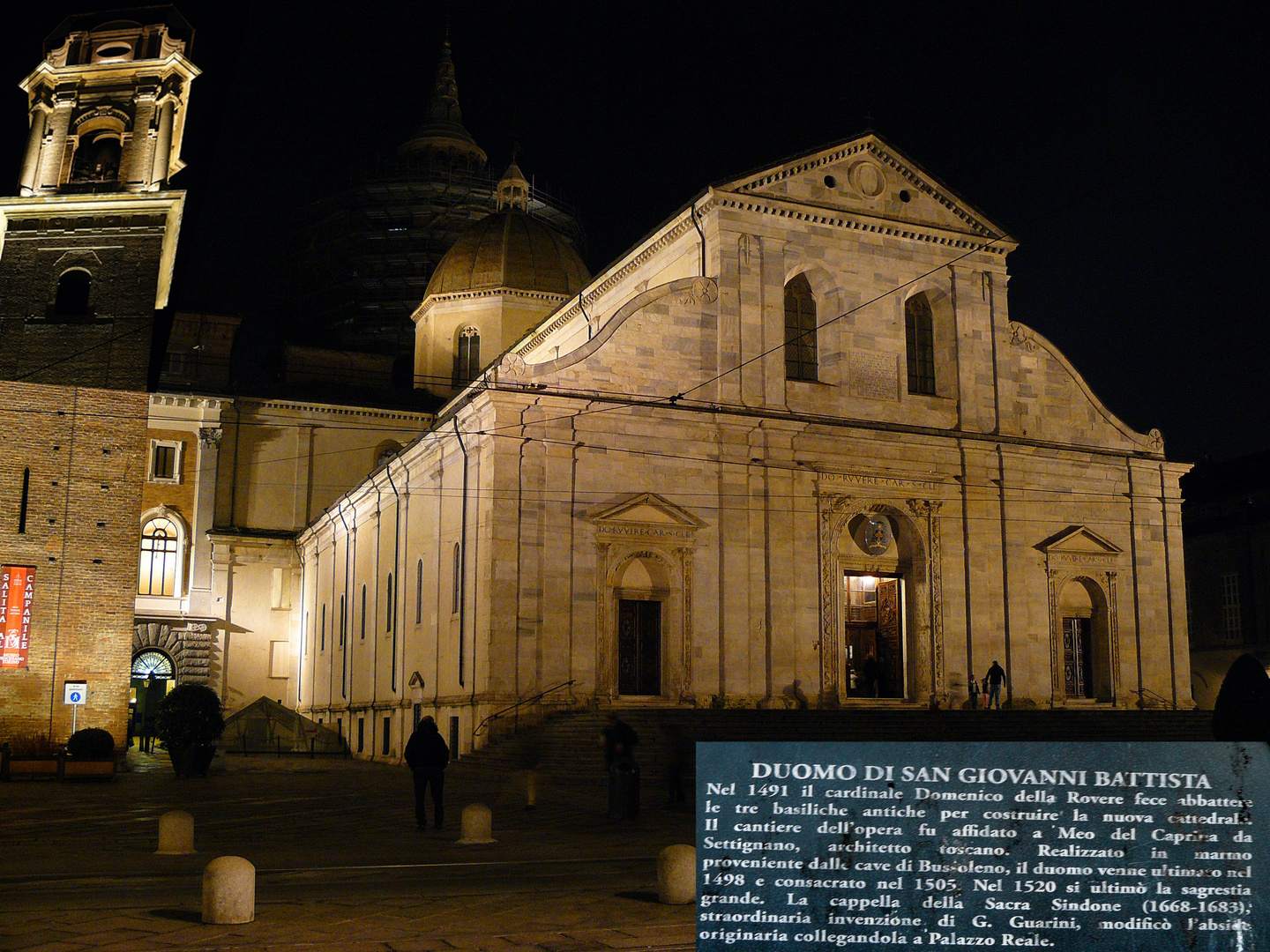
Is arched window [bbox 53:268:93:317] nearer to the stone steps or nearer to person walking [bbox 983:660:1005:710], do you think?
the stone steps

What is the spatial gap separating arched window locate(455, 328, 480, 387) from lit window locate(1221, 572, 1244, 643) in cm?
2982

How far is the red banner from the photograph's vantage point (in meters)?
30.4

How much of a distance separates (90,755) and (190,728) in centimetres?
228

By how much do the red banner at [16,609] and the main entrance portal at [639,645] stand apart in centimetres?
1378

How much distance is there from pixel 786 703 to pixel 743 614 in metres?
2.37

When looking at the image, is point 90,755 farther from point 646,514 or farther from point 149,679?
point 149,679

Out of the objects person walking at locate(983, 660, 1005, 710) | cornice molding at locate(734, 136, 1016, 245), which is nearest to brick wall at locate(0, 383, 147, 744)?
cornice molding at locate(734, 136, 1016, 245)

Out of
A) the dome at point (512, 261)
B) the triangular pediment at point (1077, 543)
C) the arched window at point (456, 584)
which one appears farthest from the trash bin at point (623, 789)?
the dome at point (512, 261)

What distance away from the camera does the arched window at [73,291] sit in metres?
34.9

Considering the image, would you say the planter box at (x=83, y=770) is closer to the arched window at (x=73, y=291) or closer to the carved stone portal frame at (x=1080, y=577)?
the arched window at (x=73, y=291)

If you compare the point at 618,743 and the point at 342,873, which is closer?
the point at 342,873

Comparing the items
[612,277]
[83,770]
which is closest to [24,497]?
[83,770]

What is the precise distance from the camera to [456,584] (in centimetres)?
3312

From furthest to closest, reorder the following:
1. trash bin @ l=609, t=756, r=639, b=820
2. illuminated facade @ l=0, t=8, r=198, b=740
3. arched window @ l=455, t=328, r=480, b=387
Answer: arched window @ l=455, t=328, r=480, b=387 < illuminated facade @ l=0, t=8, r=198, b=740 < trash bin @ l=609, t=756, r=639, b=820
